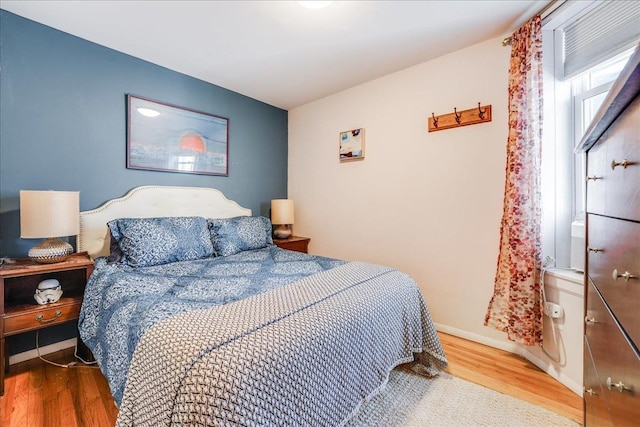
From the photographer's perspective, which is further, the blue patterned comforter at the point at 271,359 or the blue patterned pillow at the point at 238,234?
the blue patterned pillow at the point at 238,234

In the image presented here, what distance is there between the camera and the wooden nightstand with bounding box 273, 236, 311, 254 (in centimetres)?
322

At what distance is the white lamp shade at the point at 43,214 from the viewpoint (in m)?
1.76

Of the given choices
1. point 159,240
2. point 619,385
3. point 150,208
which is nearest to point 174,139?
point 150,208

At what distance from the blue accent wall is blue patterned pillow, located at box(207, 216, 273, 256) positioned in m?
0.64

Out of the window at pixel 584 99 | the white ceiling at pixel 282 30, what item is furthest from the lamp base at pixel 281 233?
the window at pixel 584 99

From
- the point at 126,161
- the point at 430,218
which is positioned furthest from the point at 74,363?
the point at 430,218

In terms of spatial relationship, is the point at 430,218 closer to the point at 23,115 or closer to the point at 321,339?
the point at 321,339

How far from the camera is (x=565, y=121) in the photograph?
1.91m

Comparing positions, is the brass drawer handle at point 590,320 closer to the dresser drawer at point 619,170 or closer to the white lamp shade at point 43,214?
the dresser drawer at point 619,170

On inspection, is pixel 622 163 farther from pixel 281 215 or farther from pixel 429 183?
pixel 281 215

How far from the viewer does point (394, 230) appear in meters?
2.82

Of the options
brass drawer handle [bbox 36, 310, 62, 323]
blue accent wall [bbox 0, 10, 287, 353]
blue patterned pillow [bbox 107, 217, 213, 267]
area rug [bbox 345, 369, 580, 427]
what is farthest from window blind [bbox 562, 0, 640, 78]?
brass drawer handle [bbox 36, 310, 62, 323]

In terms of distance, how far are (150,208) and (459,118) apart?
2.83m

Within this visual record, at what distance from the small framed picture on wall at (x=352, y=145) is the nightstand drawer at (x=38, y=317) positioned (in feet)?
8.72
